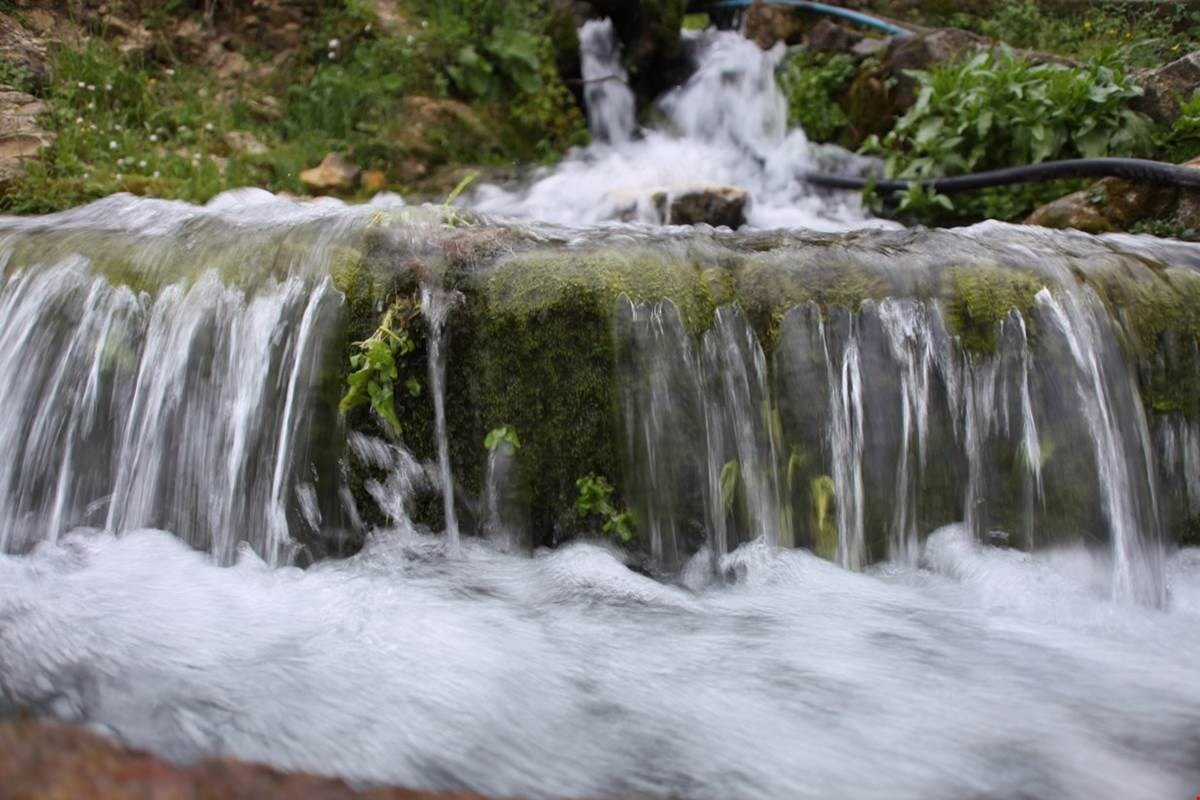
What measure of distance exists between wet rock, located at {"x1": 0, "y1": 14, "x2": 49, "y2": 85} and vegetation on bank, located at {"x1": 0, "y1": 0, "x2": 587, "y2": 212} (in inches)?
2.3

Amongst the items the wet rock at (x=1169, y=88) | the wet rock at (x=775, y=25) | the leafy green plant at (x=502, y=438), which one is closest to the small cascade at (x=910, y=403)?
the leafy green plant at (x=502, y=438)

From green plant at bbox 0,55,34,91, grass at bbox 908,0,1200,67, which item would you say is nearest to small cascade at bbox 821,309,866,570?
grass at bbox 908,0,1200,67

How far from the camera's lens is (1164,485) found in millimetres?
3219

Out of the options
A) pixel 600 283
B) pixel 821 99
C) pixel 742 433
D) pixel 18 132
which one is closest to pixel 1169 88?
pixel 821 99

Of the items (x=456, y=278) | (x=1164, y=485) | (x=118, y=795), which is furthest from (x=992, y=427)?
(x=118, y=795)

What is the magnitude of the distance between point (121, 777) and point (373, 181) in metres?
4.91

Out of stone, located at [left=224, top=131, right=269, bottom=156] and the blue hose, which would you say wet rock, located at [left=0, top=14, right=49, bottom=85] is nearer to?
stone, located at [left=224, top=131, right=269, bottom=156]

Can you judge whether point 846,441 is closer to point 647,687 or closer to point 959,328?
point 959,328

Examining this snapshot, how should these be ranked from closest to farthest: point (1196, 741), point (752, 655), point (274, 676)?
point (1196, 741), point (274, 676), point (752, 655)

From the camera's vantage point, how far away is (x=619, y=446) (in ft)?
10.3

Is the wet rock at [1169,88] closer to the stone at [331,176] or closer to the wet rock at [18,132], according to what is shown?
the stone at [331,176]

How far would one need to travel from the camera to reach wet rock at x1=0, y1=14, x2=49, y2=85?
5.37m

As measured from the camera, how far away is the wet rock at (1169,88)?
4.95 m

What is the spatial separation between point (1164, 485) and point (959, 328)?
1009mm
